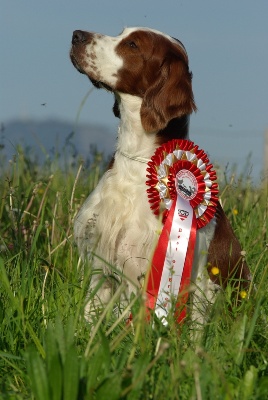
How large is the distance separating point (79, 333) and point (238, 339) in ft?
2.18

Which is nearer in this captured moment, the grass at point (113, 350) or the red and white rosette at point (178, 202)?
the grass at point (113, 350)

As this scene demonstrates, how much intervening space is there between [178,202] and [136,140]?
395 millimetres

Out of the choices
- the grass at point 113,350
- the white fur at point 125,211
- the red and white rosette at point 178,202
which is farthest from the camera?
the white fur at point 125,211

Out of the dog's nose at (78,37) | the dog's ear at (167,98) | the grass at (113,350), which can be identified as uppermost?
the dog's nose at (78,37)

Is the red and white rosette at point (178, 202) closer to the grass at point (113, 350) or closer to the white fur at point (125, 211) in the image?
the white fur at point (125, 211)

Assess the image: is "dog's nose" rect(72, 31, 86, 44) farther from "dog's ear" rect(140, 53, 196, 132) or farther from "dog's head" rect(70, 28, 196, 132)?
"dog's ear" rect(140, 53, 196, 132)

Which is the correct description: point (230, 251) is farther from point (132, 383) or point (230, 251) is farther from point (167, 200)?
point (132, 383)

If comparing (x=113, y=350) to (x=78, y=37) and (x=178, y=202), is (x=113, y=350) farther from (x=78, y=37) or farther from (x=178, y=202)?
(x=78, y=37)

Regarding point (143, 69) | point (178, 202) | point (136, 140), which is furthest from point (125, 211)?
point (143, 69)

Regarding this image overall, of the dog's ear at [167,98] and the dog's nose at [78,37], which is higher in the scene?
the dog's nose at [78,37]

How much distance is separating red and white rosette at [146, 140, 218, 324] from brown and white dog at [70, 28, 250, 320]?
72 mm

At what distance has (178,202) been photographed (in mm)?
4215

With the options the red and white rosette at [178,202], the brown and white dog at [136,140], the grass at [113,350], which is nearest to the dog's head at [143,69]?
the brown and white dog at [136,140]

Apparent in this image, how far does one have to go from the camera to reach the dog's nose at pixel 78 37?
4152 millimetres
